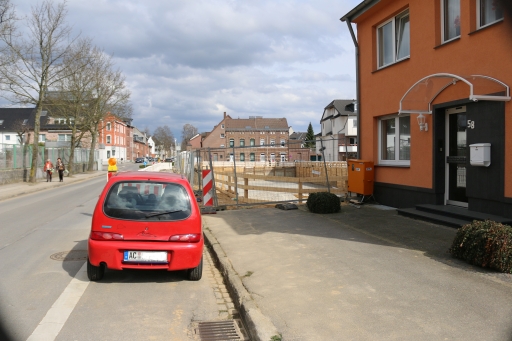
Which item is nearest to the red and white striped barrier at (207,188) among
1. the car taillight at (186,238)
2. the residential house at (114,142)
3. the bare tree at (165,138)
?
the car taillight at (186,238)

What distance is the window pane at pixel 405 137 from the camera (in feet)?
39.0

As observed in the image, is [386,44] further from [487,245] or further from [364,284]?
[364,284]

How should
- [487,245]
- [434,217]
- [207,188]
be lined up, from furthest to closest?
[207,188], [434,217], [487,245]

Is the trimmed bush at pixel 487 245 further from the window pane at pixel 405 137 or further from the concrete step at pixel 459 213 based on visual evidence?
the window pane at pixel 405 137

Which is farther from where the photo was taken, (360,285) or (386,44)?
(386,44)

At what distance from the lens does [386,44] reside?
13.0m

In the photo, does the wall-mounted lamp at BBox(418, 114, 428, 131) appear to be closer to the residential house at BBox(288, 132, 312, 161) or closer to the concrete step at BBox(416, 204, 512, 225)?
the concrete step at BBox(416, 204, 512, 225)

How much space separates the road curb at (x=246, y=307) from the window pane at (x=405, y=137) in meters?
6.76

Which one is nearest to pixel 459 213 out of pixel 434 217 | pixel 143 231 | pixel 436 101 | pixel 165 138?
pixel 434 217

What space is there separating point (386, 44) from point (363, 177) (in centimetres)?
393

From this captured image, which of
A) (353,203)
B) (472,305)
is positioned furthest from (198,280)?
(353,203)

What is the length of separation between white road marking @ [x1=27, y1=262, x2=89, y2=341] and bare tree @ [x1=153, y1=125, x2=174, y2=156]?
120m

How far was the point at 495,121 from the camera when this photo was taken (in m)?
8.41

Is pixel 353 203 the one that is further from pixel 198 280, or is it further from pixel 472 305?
pixel 472 305
